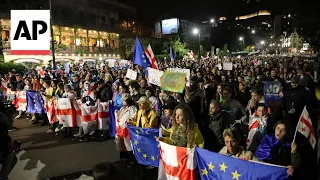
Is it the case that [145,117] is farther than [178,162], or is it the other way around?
[145,117]

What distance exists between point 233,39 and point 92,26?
79.8m

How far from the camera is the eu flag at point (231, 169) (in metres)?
3.69

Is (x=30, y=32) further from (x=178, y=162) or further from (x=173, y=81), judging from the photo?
(x=173, y=81)

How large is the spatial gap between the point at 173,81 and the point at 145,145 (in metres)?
2.62

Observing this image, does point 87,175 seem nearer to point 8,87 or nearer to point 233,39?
point 8,87

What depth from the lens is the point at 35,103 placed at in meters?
11.6

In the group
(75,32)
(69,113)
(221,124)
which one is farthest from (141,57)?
(75,32)

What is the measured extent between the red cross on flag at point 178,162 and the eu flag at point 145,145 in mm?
710

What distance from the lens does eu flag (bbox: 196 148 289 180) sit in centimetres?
369

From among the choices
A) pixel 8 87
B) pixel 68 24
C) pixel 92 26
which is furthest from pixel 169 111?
pixel 92 26

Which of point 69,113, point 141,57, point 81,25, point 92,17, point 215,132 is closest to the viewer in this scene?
point 215,132

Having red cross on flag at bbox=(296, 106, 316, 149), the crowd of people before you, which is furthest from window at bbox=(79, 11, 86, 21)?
red cross on flag at bbox=(296, 106, 316, 149)

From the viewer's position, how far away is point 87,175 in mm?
6172

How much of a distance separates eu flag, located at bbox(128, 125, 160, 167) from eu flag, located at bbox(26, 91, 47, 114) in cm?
644
